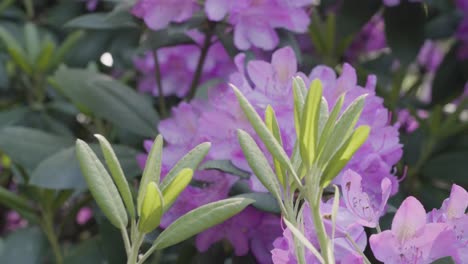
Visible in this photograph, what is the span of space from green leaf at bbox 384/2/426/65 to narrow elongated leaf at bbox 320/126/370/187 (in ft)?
3.09

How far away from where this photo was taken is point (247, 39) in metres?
1.12

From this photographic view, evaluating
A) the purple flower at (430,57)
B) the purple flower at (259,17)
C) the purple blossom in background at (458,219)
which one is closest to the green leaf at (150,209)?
the purple blossom in background at (458,219)

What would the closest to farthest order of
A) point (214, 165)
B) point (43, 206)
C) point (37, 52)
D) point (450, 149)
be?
1. point (214, 165)
2. point (43, 206)
3. point (450, 149)
4. point (37, 52)

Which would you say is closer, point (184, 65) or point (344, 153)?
point (344, 153)

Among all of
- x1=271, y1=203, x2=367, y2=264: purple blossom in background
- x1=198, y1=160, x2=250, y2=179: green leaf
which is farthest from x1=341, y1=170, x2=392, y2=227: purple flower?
x1=198, y1=160, x2=250, y2=179: green leaf

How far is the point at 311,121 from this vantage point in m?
0.52

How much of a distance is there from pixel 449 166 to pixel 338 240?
861 millimetres

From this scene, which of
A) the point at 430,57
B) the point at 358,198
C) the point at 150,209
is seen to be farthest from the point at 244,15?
the point at 430,57

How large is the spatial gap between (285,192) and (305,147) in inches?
1.7

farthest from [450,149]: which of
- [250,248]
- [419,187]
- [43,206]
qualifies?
[43,206]

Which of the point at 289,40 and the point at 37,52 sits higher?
the point at 289,40

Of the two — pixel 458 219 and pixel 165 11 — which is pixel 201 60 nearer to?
pixel 165 11

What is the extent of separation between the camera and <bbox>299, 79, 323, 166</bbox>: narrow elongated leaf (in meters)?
0.51

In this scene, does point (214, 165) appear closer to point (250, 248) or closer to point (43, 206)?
point (250, 248)
